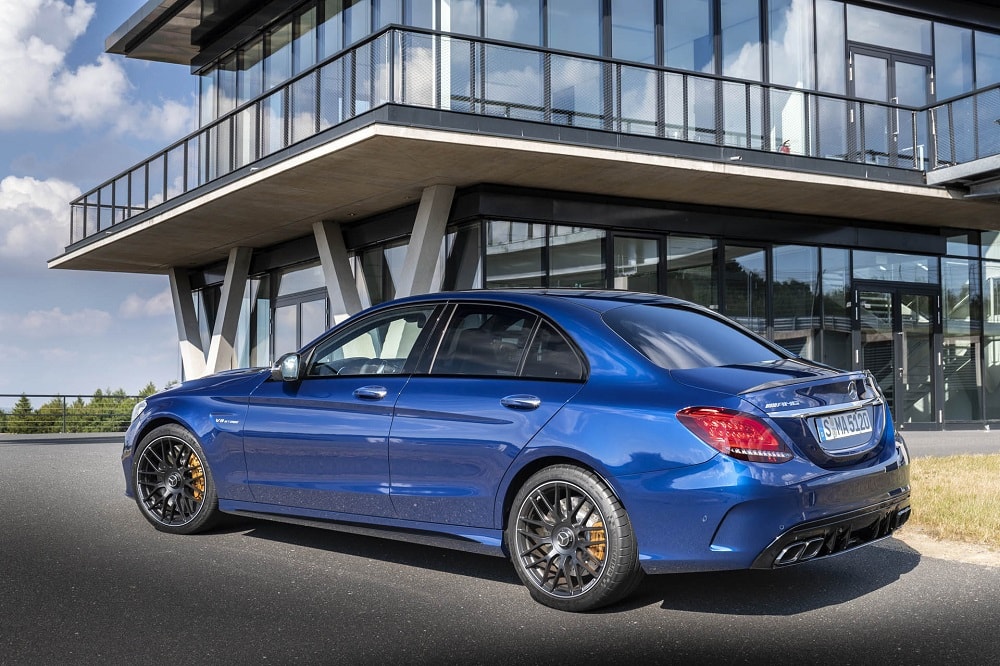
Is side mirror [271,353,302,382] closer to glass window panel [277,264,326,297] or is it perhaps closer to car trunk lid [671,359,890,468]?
car trunk lid [671,359,890,468]

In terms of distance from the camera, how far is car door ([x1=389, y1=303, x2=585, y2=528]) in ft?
16.9

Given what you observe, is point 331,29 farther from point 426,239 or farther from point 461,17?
point 426,239

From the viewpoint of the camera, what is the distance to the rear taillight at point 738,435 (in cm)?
454

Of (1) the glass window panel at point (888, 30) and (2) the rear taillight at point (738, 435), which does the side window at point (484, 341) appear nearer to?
(2) the rear taillight at point (738, 435)

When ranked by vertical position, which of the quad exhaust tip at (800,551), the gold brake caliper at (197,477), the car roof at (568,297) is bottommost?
the quad exhaust tip at (800,551)

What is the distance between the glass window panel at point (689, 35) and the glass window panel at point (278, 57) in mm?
7491

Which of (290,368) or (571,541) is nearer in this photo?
(571,541)

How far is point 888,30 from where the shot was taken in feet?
65.1

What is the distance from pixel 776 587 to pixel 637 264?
38.6 ft

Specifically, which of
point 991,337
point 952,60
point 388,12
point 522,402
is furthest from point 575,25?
point 522,402

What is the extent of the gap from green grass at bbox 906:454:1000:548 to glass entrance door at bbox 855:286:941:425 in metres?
8.09

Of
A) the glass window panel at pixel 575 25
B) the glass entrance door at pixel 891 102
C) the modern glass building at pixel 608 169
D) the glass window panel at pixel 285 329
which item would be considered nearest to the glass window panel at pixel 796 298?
the modern glass building at pixel 608 169

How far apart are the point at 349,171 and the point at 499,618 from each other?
10.8 meters

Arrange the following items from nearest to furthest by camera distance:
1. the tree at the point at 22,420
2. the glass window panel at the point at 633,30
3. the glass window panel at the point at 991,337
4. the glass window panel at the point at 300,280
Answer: the glass window panel at the point at 633,30 → the glass window panel at the point at 300,280 → the glass window panel at the point at 991,337 → the tree at the point at 22,420
